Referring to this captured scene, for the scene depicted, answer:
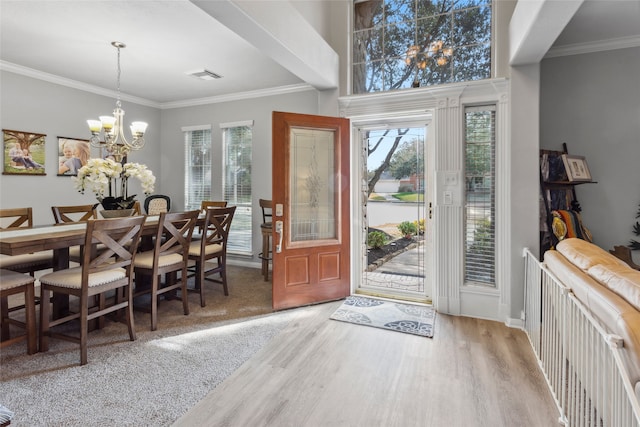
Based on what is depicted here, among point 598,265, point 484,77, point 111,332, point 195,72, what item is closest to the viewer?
point 598,265

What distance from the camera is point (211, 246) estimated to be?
391 cm

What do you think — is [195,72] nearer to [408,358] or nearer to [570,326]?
[408,358]

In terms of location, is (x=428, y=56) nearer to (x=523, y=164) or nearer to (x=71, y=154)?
(x=523, y=164)

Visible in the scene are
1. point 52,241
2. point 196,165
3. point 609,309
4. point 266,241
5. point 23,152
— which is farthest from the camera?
Answer: point 196,165

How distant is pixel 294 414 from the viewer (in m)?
1.84

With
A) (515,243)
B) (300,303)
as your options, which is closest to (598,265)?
(515,243)

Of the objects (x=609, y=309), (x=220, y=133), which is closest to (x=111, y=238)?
(x=609, y=309)

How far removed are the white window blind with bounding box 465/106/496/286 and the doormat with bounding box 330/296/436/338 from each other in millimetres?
638

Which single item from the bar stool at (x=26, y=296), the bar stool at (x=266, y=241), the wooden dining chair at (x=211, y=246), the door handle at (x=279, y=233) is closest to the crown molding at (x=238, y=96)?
the bar stool at (x=266, y=241)

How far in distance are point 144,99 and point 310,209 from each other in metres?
4.01

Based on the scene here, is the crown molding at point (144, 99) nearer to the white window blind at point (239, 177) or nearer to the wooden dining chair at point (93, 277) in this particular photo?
the white window blind at point (239, 177)

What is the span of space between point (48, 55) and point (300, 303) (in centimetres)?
415

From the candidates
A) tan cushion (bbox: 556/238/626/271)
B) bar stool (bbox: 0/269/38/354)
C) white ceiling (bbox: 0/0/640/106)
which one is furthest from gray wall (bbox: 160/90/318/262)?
tan cushion (bbox: 556/238/626/271)

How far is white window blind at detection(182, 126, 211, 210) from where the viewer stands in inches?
219
